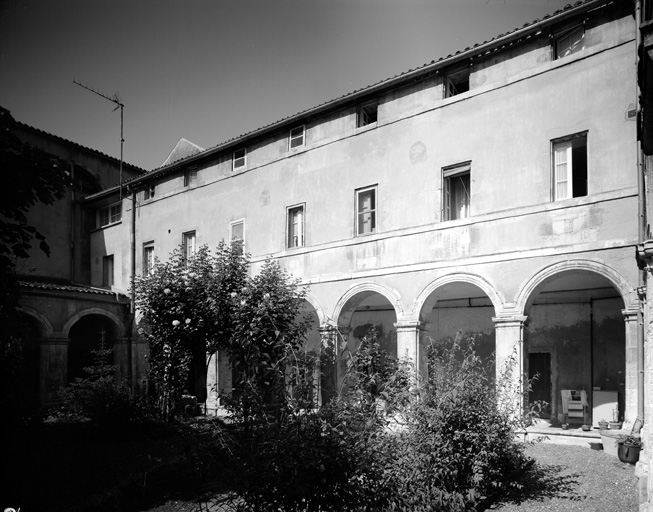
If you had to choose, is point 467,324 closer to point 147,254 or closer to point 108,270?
point 147,254

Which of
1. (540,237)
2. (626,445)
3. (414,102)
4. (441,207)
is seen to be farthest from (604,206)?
(414,102)

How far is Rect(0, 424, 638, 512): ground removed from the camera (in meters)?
7.16

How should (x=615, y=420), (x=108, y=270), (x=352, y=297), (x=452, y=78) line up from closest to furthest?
(x=615, y=420)
(x=452, y=78)
(x=352, y=297)
(x=108, y=270)

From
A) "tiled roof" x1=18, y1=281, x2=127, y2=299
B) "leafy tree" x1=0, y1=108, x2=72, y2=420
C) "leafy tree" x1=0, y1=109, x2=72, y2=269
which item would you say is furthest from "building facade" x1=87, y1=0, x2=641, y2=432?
"tiled roof" x1=18, y1=281, x2=127, y2=299

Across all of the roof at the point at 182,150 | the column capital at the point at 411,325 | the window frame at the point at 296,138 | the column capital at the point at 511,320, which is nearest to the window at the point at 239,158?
the window frame at the point at 296,138

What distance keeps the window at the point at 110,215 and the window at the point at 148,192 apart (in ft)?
6.79

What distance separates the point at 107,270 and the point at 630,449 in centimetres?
2007

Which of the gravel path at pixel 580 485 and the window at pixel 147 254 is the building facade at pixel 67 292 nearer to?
the window at pixel 147 254

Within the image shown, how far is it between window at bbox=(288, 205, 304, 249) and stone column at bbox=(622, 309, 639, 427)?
28.5ft

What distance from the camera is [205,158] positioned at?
18.7 meters

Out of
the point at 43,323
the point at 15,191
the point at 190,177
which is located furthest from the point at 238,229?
the point at 15,191

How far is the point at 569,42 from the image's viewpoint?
11258 mm

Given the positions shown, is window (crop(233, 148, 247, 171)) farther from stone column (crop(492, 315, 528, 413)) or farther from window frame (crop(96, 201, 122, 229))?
stone column (crop(492, 315, 528, 413))

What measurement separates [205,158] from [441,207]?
9.32 m
